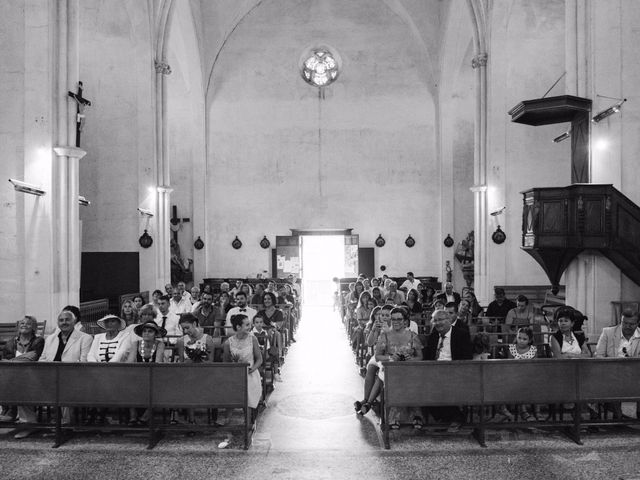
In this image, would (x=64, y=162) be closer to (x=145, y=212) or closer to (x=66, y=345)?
(x=66, y=345)

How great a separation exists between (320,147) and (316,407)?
16.7 metres

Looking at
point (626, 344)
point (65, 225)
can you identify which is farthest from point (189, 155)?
point (626, 344)

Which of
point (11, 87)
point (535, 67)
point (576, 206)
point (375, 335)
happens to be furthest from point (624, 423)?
point (535, 67)

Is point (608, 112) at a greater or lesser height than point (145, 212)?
greater

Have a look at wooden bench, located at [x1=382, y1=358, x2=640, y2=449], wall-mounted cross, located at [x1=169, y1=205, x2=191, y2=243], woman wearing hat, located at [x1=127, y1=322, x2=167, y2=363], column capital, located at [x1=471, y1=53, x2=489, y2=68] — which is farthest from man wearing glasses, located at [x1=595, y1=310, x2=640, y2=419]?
wall-mounted cross, located at [x1=169, y1=205, x2=191, y2=243]

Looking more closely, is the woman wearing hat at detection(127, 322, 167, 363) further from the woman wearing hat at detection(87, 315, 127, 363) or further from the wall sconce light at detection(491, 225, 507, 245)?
the wall sconce light at detection(491, 225, 507, 245)

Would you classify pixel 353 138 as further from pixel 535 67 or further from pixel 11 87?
pixel 11 87

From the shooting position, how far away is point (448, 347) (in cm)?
646

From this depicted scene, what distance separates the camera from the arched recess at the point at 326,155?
22.7 m

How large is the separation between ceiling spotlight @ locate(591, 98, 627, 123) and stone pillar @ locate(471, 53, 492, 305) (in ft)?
19.6

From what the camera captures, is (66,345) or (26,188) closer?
(66,345)

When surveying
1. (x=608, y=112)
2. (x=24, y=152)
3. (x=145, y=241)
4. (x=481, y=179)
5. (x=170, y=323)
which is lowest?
(x=170, y=323)

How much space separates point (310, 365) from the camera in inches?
408

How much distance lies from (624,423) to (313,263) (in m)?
17.7
